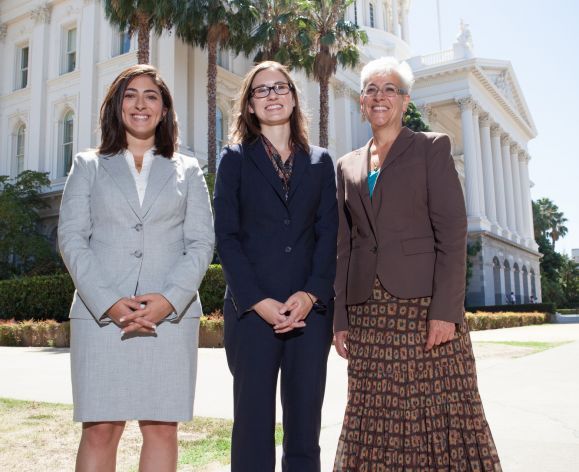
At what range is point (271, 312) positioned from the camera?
2604 mm

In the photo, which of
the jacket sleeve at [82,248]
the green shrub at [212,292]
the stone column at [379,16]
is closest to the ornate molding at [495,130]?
the stone column at [379,16]

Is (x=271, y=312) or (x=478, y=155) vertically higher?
(x=478, y=155)

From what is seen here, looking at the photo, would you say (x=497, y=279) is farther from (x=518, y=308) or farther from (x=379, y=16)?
(x=379, y=16)

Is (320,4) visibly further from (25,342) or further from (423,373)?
(423,373)

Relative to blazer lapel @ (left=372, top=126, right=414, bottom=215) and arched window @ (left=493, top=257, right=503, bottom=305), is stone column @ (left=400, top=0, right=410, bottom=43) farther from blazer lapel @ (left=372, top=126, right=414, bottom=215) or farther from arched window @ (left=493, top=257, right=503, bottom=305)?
blazer lapel @ (left=372, top=126, right=414, bottom=215)

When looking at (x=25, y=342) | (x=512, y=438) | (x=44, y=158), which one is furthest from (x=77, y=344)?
(x=44, y=158)

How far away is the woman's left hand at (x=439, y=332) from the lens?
2.69 m

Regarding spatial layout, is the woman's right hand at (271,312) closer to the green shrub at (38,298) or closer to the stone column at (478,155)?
the green shrub at (38,298)

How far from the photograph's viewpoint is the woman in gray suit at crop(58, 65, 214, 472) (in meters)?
2.51

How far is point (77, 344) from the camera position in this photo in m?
2.57

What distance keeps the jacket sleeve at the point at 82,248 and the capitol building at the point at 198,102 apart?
14107 millimetres

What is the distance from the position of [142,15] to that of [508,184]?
123 ft

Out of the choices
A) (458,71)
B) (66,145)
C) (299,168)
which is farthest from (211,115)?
(458,71)

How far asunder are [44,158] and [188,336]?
2728cm
